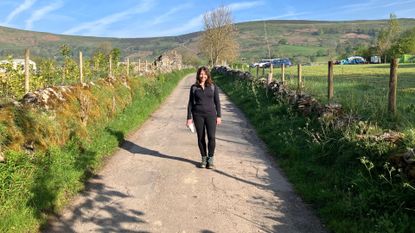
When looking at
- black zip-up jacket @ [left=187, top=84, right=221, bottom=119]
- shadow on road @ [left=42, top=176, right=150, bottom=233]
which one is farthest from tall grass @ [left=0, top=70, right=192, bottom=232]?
black zip-up jacket @ [left=187, top=84, right=221, bottom=119]

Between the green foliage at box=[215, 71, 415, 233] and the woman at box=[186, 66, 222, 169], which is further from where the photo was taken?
the woman at box=[186, 66, 222, 169]

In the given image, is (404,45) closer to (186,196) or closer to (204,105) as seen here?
(204,105)

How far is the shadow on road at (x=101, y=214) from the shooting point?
543cm

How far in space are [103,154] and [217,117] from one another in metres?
2.48

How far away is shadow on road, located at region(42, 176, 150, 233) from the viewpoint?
5426 millimetres

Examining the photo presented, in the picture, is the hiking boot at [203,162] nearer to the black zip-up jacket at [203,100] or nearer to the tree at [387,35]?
the black zip-up jacket at [203,100]

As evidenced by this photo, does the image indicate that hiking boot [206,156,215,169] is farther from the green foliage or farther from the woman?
the green foliage

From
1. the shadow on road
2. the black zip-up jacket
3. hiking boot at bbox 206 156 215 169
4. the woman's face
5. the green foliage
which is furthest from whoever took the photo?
the black zip-up jacket

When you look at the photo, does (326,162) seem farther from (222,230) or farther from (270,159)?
(222,230)

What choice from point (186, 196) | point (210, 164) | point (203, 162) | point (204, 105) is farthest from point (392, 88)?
point (186, 196)

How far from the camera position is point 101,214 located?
5.86 m

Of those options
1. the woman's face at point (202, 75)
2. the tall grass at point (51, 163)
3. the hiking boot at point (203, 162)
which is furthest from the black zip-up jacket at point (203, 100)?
the tall grass at point (51, 163)

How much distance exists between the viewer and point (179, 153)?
9445 millimetres

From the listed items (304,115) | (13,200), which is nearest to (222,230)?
(13,200)
